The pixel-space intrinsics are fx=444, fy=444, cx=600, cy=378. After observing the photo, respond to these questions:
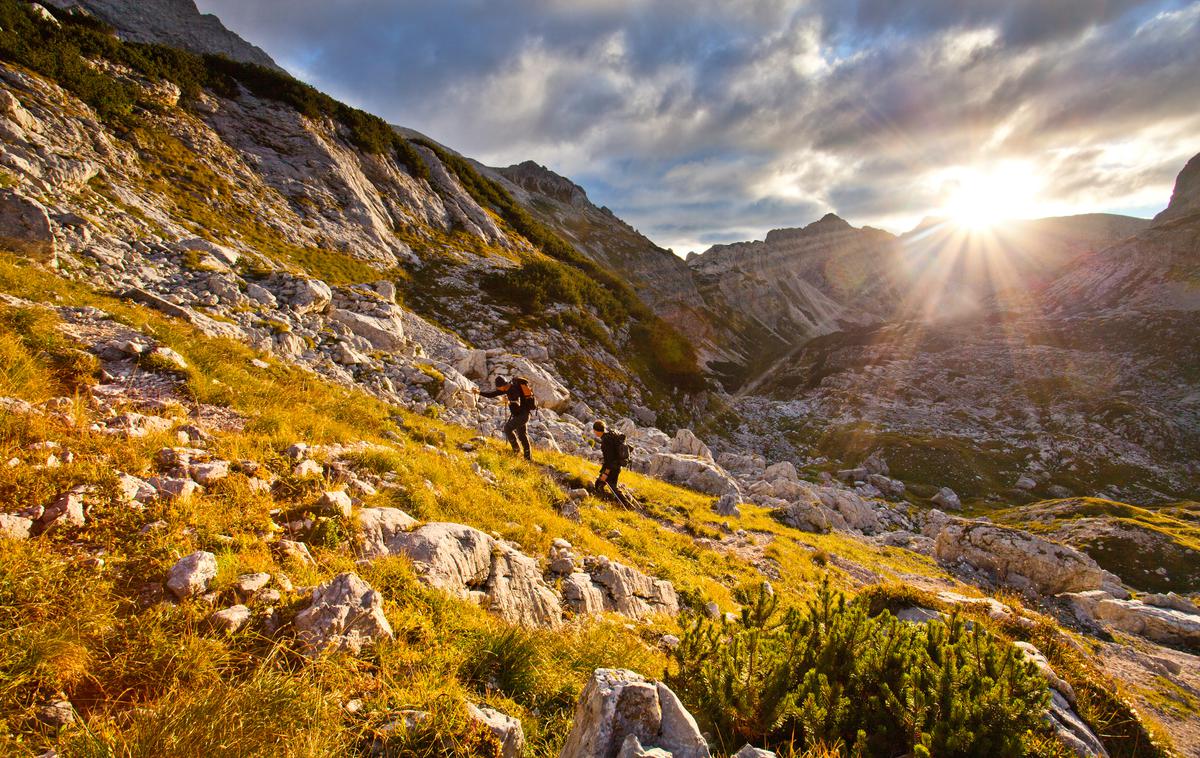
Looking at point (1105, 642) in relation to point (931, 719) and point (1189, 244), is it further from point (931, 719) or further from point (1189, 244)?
point (1189, 244)

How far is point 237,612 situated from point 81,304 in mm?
11039

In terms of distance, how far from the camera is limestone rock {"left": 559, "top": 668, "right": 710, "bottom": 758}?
2980 mm

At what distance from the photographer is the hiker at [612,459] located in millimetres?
13891

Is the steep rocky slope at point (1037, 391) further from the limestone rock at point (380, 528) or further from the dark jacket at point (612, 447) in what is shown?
the limestone rock at point (380, 528)

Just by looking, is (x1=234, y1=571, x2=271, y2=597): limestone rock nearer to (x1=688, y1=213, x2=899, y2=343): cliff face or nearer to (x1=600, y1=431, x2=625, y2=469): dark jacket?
(x1=600, y1=431, x2=625, y2=469): dark jacket

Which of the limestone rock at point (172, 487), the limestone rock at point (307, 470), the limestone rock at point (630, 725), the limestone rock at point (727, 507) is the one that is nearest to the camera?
the limestone rock at point (630, 725)

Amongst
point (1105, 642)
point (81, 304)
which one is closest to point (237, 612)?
point (81, 304)

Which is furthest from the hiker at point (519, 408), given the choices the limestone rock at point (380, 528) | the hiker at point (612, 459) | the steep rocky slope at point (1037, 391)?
the steep rocky slope at point (1037, 391)

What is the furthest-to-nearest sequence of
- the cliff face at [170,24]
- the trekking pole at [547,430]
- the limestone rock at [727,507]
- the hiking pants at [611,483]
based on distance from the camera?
the cliff face at [170,24], the trekking pole at [547,430], the limestone rock at [727,507], the hiking pants at [611,483]

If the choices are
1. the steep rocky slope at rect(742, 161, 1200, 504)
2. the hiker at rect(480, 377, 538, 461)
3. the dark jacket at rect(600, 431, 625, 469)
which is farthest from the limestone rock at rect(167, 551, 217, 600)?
the steep rocky slope at rect(742, 161, 1200, 504)

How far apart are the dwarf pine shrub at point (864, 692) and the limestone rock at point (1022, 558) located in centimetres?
2215

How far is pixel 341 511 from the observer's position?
5.75 meters

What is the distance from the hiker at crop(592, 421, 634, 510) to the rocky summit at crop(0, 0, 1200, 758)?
1.68 feet

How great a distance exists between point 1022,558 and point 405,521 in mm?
26555
